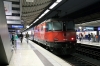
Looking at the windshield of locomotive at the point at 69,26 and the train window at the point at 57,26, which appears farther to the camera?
the windshield of locomotive at the point at 69,26

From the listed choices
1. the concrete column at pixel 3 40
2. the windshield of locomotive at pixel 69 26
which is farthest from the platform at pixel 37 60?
the windshield of locomotive at pixel 69 26

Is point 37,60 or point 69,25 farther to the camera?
point 69,25

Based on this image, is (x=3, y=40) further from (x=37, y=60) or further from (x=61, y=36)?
(x=61, y=36)

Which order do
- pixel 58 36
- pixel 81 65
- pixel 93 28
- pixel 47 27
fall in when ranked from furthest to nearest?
pixel 93 28 < pixel 47 27 < pixel 58 36 < pixel 81 65

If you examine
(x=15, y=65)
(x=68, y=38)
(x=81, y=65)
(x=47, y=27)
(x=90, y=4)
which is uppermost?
(x=90, y=4)

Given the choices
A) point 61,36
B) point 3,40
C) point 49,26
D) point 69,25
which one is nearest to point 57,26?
point 49,26

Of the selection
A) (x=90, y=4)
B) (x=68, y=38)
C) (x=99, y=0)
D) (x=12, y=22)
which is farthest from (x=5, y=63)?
(x=12, y=22)

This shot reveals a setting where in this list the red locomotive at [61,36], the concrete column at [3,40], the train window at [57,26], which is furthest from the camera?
the train window at [57,26]

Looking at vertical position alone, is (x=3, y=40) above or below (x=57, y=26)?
below

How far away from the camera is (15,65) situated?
22.4 ft

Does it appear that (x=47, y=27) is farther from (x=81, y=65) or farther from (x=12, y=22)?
(x=12, y=22)

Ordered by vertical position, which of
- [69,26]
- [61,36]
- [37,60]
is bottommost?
[37,60]

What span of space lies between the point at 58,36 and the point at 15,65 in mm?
5875

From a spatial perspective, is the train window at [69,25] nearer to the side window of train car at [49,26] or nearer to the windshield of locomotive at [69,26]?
the windshield of locomotive at [69,26]
